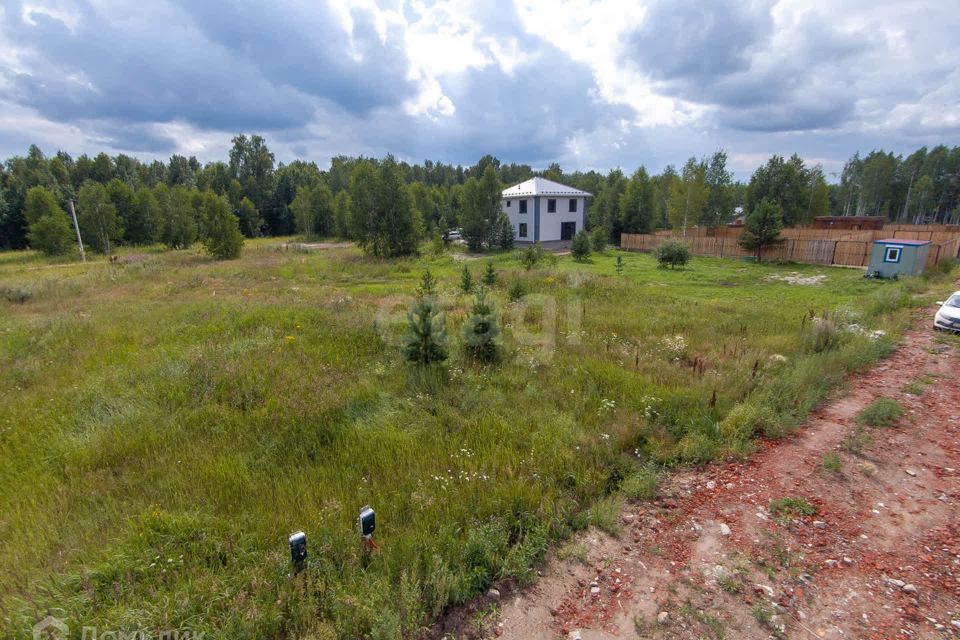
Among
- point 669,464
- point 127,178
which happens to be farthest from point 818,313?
point 127,178

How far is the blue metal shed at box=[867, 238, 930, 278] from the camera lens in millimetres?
18844

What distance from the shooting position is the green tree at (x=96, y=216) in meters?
33.1

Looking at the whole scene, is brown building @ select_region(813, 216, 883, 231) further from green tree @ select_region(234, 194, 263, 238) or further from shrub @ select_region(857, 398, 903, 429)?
green tree @ select_region(234, 194, 263, 238)

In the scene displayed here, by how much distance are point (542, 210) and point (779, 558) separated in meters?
35.7

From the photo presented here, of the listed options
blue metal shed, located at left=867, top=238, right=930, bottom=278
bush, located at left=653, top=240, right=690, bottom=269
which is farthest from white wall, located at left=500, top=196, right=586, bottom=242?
blue metal shed, located at left=867, top=238, right=930, bottom=278

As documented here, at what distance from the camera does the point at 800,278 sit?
21.0 m

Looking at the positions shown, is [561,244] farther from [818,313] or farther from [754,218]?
[818,313]

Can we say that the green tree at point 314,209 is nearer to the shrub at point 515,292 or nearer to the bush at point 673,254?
the bush at point 673,254

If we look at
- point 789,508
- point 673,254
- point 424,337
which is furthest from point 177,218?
point 789,508

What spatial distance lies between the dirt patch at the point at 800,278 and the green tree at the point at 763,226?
5303 millimetres

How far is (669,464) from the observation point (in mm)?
5527

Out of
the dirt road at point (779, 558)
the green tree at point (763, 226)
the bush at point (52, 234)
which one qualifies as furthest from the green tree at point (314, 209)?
the dirt road at point (779, 558)

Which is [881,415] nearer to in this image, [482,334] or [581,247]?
[482,334]

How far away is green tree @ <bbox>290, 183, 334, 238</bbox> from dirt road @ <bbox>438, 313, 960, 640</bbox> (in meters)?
52.3
